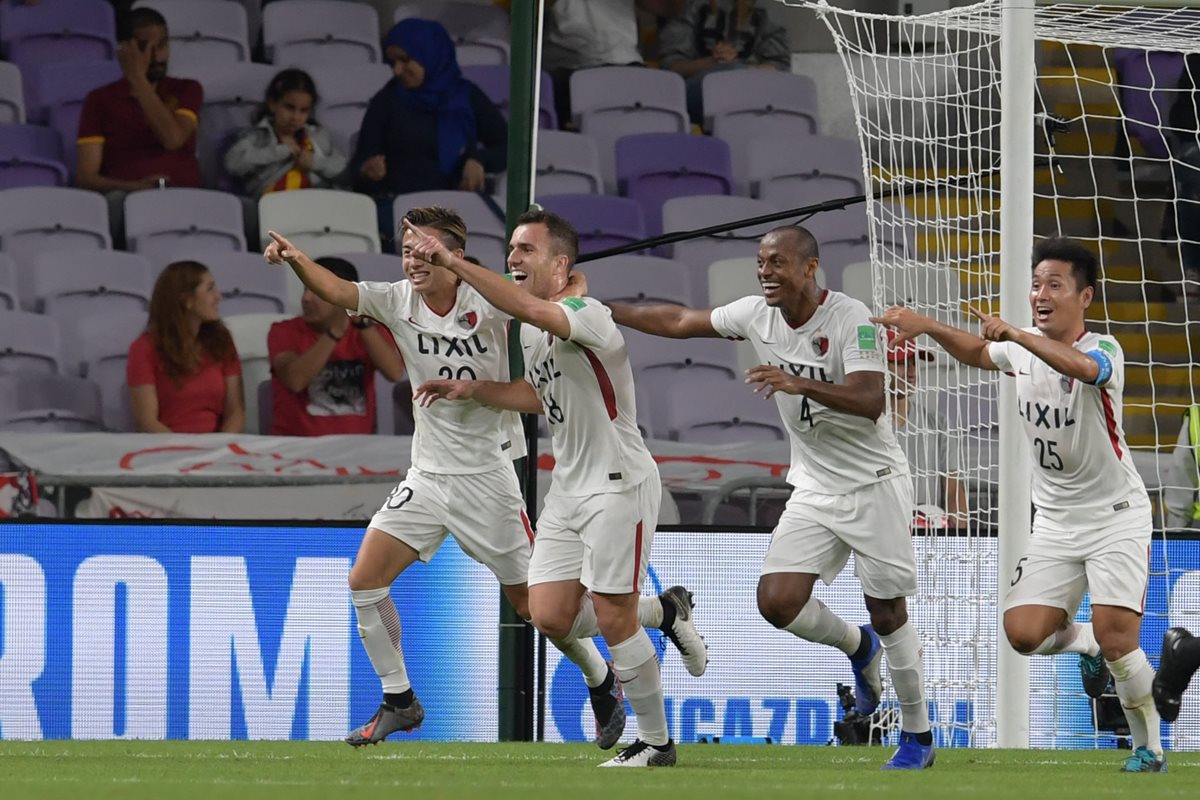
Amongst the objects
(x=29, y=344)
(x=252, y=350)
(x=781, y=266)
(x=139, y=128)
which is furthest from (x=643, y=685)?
(x=139, y=128)

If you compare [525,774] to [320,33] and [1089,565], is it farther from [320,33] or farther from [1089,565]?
[320,33]

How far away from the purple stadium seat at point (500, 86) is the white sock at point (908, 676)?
302 inches

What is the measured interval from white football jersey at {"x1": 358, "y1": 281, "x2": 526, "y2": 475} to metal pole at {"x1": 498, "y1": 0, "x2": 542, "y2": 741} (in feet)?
4.52

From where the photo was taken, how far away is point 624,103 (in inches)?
561

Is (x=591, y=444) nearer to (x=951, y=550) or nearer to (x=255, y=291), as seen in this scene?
(x=951, y=550)

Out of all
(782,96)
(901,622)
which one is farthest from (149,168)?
(901,622)

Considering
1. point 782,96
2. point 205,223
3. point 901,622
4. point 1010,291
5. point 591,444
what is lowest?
point 901,622

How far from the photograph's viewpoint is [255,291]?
41.1 feet

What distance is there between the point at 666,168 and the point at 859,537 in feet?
23.8

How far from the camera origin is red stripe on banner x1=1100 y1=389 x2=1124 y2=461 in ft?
22.5

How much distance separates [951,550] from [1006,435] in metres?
1.04

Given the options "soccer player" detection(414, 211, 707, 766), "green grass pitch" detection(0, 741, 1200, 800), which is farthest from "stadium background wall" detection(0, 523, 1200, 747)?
"soccer player" detection(414, 211, 707, 766)

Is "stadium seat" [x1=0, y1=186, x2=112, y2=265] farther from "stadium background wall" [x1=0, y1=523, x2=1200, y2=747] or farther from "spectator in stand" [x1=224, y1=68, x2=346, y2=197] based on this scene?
"stadium background wall" [x1=0, y1=523, x2=1200, y2=747]

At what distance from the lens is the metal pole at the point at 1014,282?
812 centimetres
